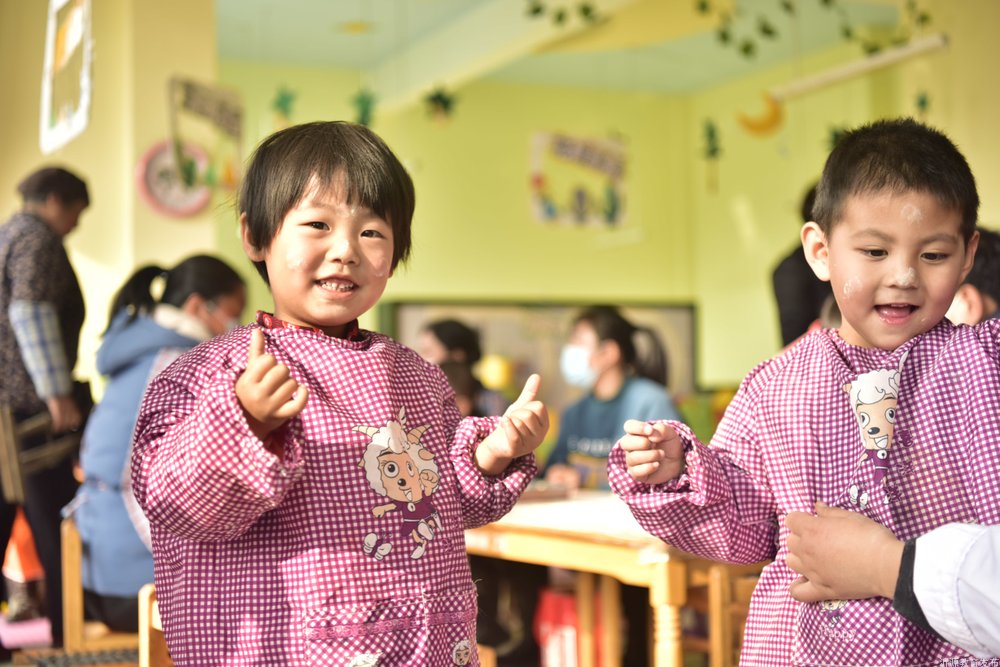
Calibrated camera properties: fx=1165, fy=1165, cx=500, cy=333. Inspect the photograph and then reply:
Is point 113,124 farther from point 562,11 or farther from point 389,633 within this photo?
point 389,633

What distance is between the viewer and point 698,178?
10.2m

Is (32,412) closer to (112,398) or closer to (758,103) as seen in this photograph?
(112,398)

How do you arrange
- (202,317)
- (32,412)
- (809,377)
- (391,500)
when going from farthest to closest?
(202,317), (32,412), (809,377), (391,500)

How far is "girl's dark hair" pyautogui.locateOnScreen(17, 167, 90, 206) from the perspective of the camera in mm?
3287

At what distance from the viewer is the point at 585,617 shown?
11.0 ft

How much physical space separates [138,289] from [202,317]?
21cm

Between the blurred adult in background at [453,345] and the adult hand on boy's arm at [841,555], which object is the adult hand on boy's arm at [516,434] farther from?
the blurred adult in background at [453,345]

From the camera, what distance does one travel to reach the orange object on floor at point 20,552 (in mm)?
3549

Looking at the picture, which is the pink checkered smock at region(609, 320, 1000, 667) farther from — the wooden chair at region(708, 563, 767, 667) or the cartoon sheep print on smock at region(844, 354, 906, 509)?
the wooden chair at region(708, 563, 767, 667)

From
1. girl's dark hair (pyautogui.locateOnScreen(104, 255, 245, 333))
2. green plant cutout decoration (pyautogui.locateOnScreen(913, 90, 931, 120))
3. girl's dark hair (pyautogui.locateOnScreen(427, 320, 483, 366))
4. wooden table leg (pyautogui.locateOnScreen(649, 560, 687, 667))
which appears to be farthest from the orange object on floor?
green plant cutout decoration (pyautogui.locateOnScreen(913, 90, 931, 120))

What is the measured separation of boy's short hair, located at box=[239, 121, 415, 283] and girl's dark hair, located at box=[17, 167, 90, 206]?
2109 millimetres

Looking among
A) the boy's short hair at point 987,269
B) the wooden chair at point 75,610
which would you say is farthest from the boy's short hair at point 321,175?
the wooden chair at point 75,610

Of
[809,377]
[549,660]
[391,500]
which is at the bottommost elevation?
[549,660]

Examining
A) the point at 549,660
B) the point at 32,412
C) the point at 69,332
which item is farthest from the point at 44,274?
the point at 549,660
